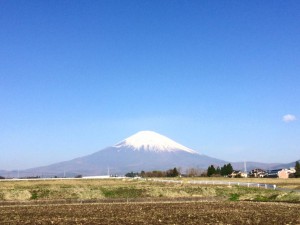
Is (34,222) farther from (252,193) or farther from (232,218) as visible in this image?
(252,193)

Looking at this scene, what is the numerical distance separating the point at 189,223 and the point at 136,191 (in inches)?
1655

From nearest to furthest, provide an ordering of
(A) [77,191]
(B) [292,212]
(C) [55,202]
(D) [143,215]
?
(D) [143,215] → (B) [292,212] → (C) [55,202] → (A) [77,191]

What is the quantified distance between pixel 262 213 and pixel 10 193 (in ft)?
126

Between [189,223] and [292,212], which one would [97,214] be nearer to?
[189,223]

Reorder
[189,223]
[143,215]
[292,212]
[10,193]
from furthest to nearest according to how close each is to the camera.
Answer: [10,193] < [292,212] < [143,215] < [189,223]

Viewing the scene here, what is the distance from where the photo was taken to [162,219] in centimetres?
3300

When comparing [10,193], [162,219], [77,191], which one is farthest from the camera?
[77,191]

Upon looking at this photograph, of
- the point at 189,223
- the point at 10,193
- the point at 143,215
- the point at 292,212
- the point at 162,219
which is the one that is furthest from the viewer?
the point at 10,193

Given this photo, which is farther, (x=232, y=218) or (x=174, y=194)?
(x=174, y=194)

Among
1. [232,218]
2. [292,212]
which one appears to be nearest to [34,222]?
[232,218]

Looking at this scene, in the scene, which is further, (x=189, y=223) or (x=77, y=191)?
(x=77, y=191)

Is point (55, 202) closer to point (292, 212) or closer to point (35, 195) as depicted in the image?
point (35, 195)

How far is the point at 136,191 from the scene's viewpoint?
7194cm

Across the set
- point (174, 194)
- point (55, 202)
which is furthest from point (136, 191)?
point (55, 202)
